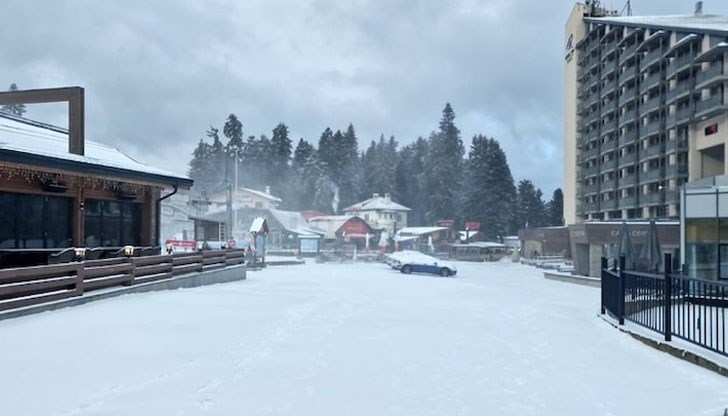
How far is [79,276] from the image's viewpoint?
12133 millimetres

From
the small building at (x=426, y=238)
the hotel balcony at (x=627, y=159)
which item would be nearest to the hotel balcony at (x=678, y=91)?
the hotel balcony at (x=627, y=159)

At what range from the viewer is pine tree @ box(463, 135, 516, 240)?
84250 mm

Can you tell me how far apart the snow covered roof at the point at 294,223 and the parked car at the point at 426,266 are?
1331 inches

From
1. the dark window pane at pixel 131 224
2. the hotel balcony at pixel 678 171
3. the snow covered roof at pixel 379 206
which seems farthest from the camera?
the snow covered roof at pixel 379 206

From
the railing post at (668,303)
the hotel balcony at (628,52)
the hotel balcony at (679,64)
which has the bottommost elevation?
the railing post at (668,303)

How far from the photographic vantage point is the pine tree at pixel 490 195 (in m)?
84.2

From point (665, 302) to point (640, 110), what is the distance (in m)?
53.5

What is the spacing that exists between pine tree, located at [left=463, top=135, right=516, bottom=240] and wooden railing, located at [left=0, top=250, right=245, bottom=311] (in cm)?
6955

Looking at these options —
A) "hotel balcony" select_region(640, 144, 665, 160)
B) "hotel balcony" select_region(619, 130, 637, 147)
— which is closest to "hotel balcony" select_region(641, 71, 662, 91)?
"hotel balcony" select_region(619, 130, 637, 147)

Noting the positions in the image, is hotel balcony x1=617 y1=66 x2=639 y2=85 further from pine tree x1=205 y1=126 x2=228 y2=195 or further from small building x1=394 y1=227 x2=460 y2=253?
pine tree x1=205 y1=126 x2=228 y2=195

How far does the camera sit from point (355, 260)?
5981 centimetres

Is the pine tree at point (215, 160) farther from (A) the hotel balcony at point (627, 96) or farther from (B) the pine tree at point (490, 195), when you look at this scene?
(A) the hotel balcony at point (627, 96)

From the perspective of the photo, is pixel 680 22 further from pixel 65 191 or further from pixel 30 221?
pixel 30 221

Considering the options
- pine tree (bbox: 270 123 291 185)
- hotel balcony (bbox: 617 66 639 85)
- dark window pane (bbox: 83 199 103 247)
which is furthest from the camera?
pine tree (bbox: 270 123 291 185)
